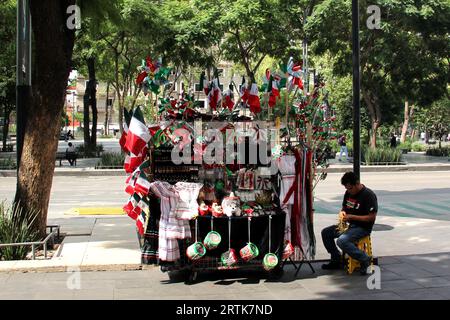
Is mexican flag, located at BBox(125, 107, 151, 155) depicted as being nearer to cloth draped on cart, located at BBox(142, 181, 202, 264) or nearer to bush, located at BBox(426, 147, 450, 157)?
cloth draped on cart, located at BBox(142, 181, 202, 264)

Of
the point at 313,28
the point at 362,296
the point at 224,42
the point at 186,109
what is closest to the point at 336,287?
the point at 362,296

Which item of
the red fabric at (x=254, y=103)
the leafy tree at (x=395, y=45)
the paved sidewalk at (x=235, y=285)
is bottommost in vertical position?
the paved sidewalk at (x=235, y=285)

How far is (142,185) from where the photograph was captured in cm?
749

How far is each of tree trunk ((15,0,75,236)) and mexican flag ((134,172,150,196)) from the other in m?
2.47

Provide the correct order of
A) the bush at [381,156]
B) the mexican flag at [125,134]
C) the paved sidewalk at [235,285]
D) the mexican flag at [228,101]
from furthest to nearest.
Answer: the bush at [381,156] < the mexican flag at [228,101] < the mexican flag at [125,134] < the paved sidewalk at [235,285]

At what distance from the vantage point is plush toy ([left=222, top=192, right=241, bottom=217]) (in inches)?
300

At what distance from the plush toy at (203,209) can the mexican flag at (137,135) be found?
3.57ft

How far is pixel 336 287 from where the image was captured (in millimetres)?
7234

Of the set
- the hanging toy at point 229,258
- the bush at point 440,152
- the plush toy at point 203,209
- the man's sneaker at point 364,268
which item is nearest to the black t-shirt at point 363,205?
the man's sneaker at point 364,268

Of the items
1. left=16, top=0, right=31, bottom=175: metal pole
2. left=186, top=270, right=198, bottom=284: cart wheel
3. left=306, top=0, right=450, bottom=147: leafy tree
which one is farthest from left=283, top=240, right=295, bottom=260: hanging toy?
left=306, top=0, right=450, bottom=147: leafy tree

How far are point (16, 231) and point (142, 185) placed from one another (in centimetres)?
260

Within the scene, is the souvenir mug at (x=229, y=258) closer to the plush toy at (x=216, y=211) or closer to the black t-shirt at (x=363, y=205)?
the plush toy at (x=216, y=211)

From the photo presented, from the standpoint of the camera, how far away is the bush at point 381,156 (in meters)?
27.7
